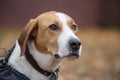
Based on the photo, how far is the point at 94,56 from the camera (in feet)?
50.6

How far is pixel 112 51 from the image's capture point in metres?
16.4

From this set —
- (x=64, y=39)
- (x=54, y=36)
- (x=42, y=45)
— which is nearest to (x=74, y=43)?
(x=64, y=39)

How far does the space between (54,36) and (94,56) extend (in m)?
7.60

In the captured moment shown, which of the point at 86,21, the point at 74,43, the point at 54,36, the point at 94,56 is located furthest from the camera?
the point at 86,21

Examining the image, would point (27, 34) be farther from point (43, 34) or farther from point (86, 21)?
point (86, 21)

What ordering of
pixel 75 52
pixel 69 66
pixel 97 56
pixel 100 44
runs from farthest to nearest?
pixel 100 44 < pixel 97 56 < pixel 69 66 < pixel 75 52

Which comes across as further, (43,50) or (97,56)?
(97,56)

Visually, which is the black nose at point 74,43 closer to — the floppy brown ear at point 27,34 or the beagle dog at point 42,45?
the beagle dog at point 42,45

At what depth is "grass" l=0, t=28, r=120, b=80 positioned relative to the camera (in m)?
13.1

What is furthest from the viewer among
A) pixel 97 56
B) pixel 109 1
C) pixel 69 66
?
pixel 109 1

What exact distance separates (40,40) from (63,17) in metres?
0.37

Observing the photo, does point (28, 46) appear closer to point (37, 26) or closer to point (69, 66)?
point (37, 26)

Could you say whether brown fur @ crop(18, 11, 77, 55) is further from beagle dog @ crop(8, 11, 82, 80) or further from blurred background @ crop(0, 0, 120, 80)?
blurred background @ crop(0, 0, 120, 80)

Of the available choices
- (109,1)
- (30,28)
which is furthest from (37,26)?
(109,1)
